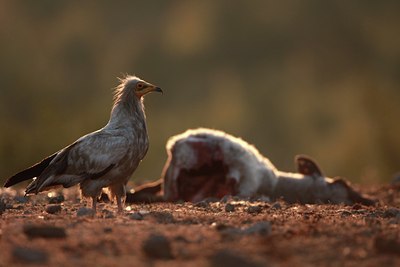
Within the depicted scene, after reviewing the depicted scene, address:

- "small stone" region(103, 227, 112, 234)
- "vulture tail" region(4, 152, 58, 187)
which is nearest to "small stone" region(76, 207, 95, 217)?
"vulture tail" region(4, 152, 58, 187)

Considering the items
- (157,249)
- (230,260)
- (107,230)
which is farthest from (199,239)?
(230,260)

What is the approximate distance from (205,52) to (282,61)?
6920mm

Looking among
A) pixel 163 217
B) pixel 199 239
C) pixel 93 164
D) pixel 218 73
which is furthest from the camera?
pixel 218 73

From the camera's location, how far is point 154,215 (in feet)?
32.3

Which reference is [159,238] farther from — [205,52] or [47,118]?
[205,52]

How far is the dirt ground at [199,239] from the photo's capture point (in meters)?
6.60

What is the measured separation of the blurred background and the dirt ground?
96.9ft

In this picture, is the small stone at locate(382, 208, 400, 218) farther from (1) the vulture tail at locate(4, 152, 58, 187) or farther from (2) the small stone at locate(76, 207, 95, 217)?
(1) the vulture tail at locate(4, 152, 58, 187)

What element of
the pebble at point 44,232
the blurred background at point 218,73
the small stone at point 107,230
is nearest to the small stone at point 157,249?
the pebble at point 44,232

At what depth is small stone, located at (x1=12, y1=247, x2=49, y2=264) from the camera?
6.46m

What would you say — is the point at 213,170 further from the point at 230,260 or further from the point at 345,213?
the point at 230,260

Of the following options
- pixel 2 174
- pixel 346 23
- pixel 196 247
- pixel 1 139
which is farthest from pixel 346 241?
pixel 346 23

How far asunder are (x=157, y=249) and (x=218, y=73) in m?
65.3

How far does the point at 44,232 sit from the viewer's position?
7672mm
